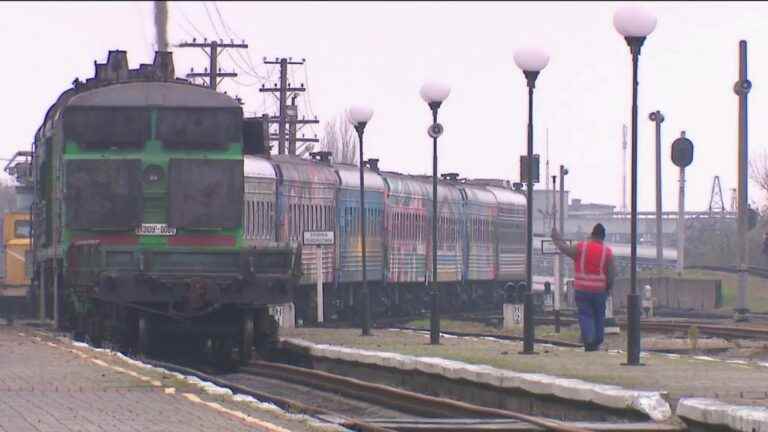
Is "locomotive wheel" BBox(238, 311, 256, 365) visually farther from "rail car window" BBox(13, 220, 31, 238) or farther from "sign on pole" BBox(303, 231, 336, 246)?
"rail car window" BBox(13, 220, 31, 238)

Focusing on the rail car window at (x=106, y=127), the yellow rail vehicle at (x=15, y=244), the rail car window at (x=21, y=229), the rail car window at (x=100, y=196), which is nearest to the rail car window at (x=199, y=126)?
the rail car window at (x=106, y=127)

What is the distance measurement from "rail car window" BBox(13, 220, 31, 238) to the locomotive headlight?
22.9 metres

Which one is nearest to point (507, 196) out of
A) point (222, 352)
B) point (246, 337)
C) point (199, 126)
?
point (199, 126)

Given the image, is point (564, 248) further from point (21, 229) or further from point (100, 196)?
point (21, 229)

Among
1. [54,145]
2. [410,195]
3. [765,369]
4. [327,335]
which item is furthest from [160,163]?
[410,195]

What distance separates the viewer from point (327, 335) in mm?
24891

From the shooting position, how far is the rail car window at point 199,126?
22844mm

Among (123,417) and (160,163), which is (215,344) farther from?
(123,417)

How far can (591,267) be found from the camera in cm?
1956

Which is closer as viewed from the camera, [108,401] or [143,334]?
[108,401]

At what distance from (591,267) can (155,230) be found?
6.44 metres

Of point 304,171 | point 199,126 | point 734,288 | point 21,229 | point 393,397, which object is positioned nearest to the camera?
point 393,397

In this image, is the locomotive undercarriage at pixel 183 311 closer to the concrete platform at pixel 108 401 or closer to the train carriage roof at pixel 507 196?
the concrete platform at pixel 108 401

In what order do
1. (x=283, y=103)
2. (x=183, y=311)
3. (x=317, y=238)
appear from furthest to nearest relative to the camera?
(x=283, y=103) → (x=317, y=238) → (x=183, y=311)
